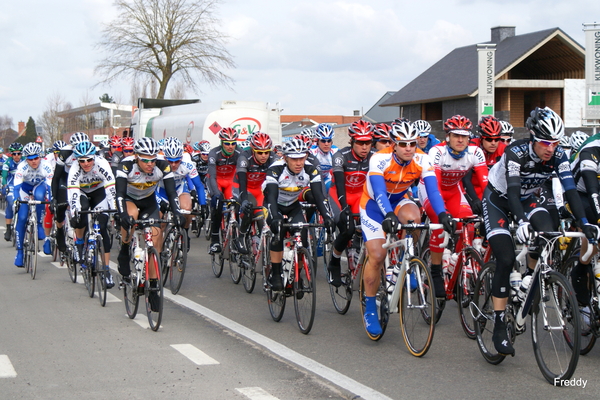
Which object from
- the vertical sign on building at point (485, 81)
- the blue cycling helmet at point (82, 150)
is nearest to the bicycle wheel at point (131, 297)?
the blue cycling helmet at point (82, 150)

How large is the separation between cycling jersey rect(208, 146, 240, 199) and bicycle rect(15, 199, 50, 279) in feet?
9.27

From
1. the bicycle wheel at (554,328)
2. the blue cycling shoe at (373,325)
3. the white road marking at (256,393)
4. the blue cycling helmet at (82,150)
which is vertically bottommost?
the white road marking at (256,393)

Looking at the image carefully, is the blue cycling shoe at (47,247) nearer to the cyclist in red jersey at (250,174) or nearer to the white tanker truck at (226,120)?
the cyclist in red jersey at (250,174)

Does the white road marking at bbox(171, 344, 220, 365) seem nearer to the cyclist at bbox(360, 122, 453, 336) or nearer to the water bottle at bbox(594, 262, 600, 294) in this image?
the cyclist at bbox(360, 122, 453, 336)

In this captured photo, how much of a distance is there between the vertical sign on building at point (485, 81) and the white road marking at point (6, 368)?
15750 millimetres

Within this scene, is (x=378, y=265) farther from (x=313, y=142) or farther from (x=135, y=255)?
(x=313, y=142)

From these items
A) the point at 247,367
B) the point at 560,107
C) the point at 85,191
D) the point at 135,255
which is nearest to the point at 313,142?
the point at 85,191

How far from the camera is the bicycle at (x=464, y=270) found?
23.0 feet

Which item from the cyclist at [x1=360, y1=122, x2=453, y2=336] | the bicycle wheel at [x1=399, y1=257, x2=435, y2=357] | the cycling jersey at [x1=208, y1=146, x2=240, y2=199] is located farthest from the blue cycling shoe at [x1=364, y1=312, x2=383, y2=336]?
the cycling jersey at [x1=208, y1=146, x2=240, y2=199]

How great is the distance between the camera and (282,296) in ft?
27.4

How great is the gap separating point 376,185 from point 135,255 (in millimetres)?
3126

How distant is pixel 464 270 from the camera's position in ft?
23.3

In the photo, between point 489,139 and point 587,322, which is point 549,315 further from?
point 489,139

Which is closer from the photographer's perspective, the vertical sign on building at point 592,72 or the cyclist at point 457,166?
the cyclist at point 457,166
